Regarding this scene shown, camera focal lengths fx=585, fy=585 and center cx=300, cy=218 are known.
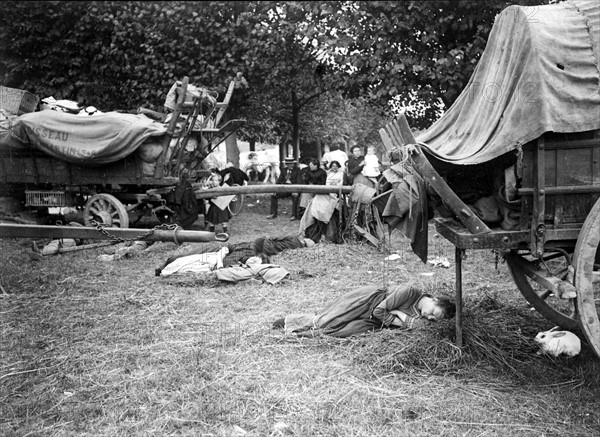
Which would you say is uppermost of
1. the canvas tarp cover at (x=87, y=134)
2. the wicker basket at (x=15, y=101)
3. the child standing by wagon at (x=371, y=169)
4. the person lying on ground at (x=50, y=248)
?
the wicker basket at (x=15, y=101)

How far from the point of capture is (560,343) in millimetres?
5035

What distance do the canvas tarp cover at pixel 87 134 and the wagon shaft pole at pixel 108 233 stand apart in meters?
4.34

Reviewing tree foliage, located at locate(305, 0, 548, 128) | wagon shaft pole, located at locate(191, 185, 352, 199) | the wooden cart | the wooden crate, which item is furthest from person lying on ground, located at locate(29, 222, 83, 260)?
the wooden crate

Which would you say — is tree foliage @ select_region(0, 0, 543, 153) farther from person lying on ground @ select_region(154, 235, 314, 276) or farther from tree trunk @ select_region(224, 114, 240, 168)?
person lying on ground @ select_region(154, 235, 314, 276)

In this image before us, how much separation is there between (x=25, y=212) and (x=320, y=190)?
6458mm

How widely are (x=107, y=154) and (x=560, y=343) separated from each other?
8.68 m

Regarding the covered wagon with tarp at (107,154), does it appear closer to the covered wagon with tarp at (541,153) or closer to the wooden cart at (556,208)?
the covered wagon with tarp at (541,153)

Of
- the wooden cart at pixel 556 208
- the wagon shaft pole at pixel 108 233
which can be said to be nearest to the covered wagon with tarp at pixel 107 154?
the wagon shaft pole at pixel 108 233

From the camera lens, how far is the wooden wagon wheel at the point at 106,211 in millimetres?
11180

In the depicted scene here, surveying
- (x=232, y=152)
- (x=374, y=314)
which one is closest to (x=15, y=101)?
(x=232, y=152)

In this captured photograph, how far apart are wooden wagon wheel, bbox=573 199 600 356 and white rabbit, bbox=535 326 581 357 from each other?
903mm

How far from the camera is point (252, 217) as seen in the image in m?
16.6

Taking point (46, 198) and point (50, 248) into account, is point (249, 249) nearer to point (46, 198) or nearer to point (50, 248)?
point (50, 248)

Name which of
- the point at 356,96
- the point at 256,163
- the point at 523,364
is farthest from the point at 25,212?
the point at 256,163
